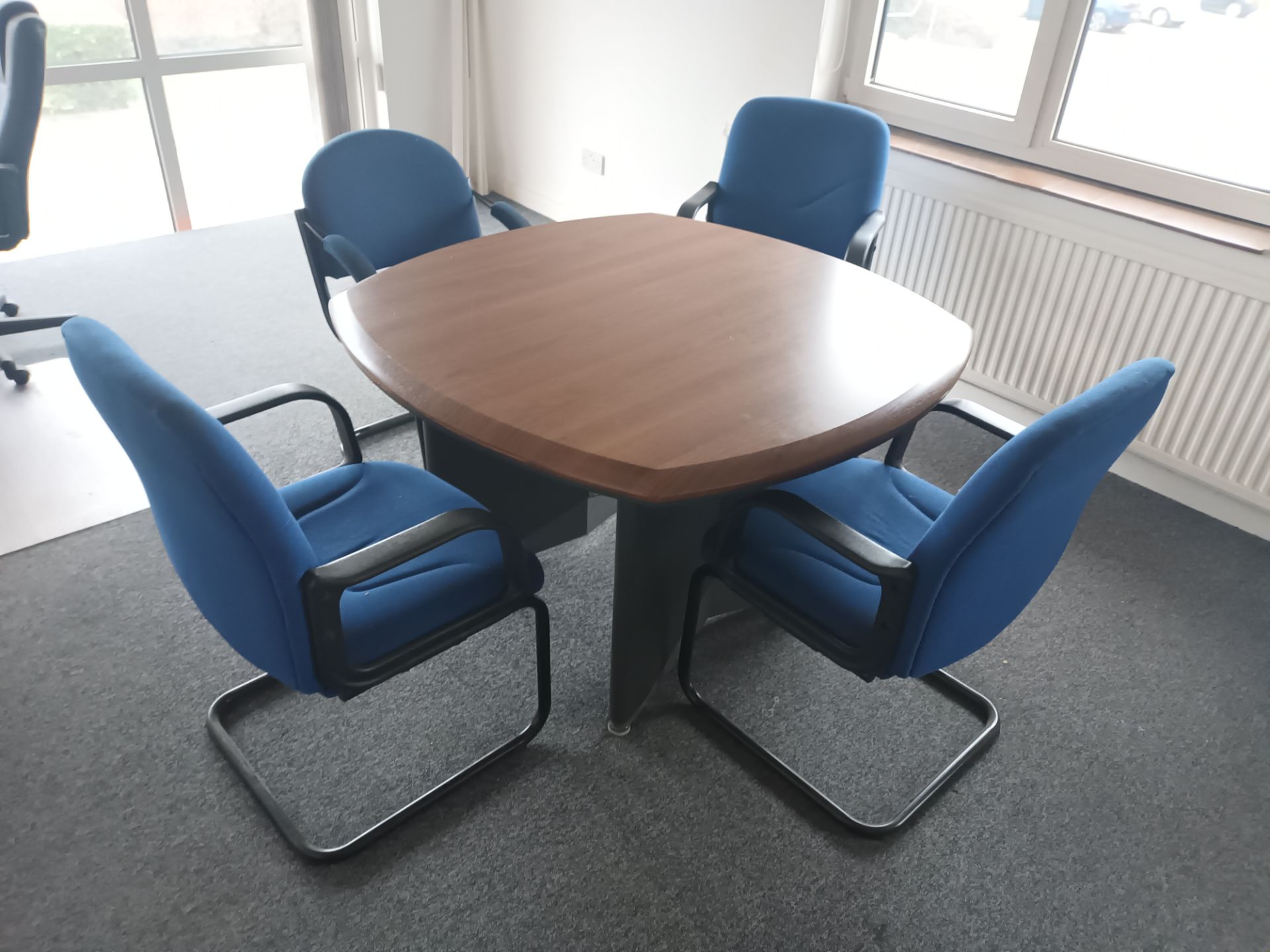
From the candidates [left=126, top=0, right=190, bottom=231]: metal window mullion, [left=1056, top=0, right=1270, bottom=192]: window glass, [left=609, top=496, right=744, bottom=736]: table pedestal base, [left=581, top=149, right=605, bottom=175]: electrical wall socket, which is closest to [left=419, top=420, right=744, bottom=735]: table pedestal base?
[left=609, top=496, right=744, bottom=736]: table pedestal base

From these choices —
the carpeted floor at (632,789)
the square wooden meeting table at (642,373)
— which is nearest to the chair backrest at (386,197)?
the square wooden meeting table at (642,373)

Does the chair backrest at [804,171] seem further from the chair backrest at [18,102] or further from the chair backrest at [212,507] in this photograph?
the chair backrest at [18,102]

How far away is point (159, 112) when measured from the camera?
3947 mm

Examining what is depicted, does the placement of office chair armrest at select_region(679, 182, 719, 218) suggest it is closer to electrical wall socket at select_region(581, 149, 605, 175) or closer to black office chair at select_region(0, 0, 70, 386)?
electrical wall socket at select_region(581, 149, 605, 175)

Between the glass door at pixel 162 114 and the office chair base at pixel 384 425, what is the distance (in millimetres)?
2120

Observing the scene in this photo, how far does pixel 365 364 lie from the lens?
1.63m

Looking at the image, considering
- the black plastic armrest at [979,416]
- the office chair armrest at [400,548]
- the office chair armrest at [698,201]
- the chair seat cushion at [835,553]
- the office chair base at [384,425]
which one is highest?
the office chair armrest at [698,201]

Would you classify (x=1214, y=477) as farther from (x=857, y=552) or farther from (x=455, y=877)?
(x=455, y=877)

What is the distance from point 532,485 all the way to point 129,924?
115 cm

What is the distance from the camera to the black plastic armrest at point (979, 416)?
1655mm

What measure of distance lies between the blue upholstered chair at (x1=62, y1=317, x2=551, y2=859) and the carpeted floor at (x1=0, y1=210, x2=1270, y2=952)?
0.33ft

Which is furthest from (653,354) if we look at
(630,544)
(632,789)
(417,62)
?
(417,62)

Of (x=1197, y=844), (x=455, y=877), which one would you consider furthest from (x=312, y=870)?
(x=1197, y=844)

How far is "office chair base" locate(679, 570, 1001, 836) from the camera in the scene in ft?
5.51
